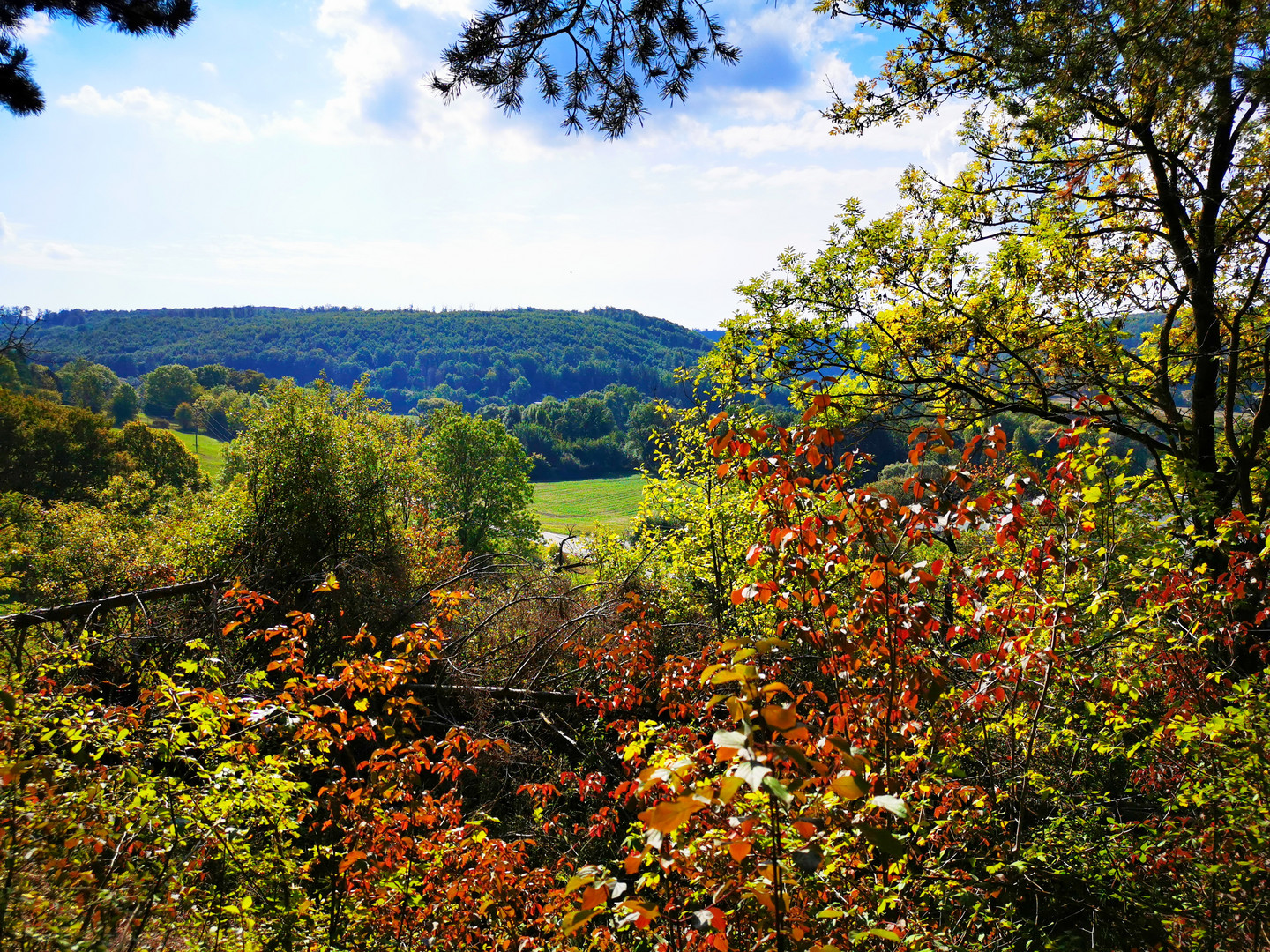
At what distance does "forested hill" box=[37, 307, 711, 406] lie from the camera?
162 meters

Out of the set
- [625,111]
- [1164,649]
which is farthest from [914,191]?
[1164,649]

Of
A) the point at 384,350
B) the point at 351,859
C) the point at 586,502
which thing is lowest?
the point at 586,502

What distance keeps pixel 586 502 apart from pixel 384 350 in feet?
399

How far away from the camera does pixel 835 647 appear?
2.94m

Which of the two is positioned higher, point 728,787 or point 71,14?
point 71,14

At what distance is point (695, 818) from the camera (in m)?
2.90

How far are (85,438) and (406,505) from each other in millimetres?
42401

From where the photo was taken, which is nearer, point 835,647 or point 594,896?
point 594,896

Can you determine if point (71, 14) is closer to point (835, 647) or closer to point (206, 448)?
point (835, 647)

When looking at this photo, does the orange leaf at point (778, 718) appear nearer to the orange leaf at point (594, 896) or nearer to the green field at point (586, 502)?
the orange leaf at point (594, 896)

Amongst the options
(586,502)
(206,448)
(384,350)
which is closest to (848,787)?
(586,502)

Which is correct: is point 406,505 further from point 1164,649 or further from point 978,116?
point 1164,649

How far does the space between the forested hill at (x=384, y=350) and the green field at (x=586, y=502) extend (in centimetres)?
5646

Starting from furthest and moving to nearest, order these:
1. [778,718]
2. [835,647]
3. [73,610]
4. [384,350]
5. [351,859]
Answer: [384,350], [73,610], [351,859], [835,647], [778,718]
